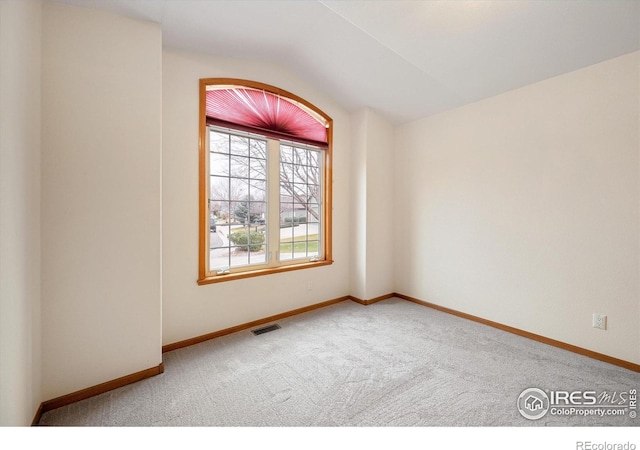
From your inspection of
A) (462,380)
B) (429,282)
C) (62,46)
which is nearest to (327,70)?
(62,46)

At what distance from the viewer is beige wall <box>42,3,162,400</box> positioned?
1720 millimetres

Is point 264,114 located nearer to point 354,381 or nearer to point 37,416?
point 354,381

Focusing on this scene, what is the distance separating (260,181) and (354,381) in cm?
224

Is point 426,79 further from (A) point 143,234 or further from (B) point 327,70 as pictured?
(A) point 143,234

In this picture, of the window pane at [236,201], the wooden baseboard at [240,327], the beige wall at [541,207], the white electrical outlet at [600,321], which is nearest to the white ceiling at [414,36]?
the beige wall at [541,207]

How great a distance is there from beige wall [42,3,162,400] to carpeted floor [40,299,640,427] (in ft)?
1.16

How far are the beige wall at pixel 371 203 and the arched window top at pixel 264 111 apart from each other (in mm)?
A: 521

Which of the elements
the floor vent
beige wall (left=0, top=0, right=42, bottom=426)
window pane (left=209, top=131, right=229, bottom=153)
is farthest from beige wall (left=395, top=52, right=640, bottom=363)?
beige wall (left=0, top=0, right=42, bottom=426)

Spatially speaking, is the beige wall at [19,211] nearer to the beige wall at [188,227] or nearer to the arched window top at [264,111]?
the beige wall at [188,227]

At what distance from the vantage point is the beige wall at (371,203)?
3.64 m

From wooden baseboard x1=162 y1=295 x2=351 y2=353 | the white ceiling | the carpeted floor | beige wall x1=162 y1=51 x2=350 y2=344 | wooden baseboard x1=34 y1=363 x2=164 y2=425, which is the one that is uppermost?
the white ceiling

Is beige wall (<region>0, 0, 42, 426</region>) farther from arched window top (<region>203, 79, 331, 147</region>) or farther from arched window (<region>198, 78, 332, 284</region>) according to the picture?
arched window top (<region>203, 79, 331, 147</region>)

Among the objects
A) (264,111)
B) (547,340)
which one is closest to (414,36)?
(264,111)
